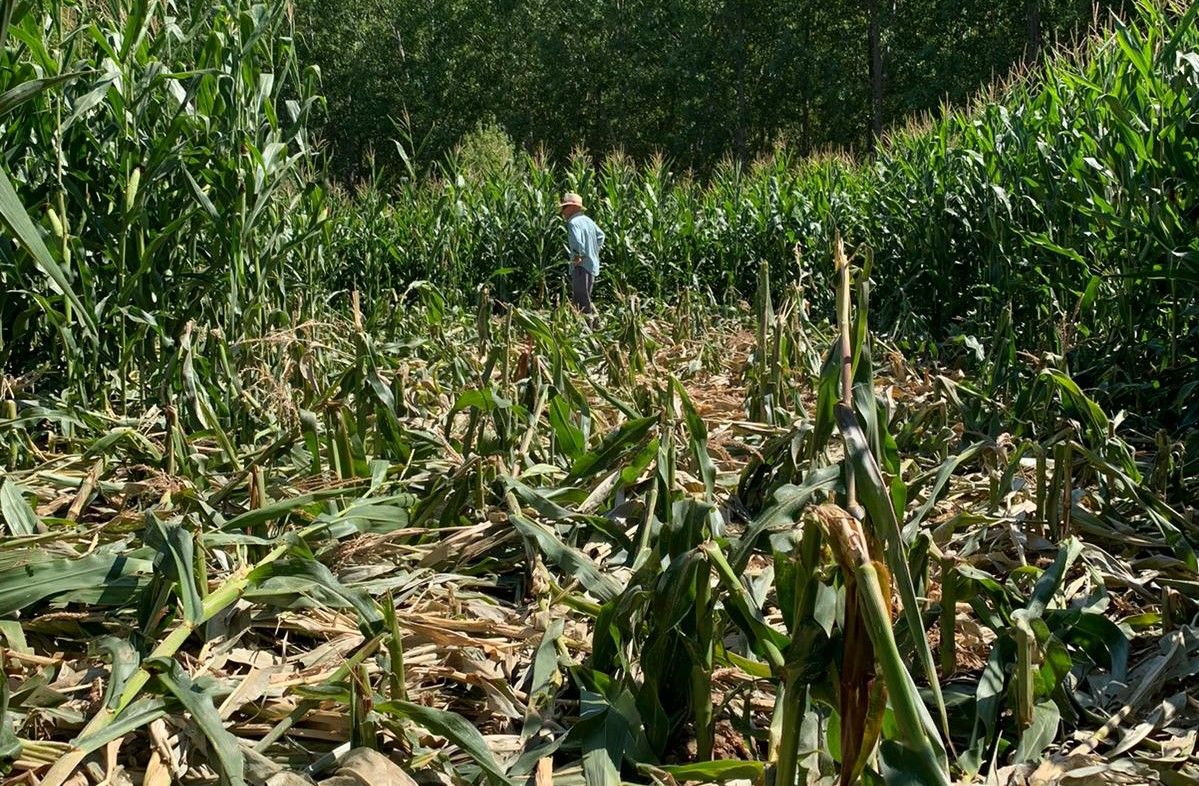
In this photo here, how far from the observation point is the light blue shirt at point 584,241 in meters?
8.51

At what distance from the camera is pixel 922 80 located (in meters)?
30.9

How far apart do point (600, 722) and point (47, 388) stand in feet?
8.43

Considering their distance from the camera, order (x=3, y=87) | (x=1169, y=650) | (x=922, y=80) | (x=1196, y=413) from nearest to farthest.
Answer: (x=1169, y=650) < (x=3, y=87) < (x=1196, y=413) < (x=922, y=80)

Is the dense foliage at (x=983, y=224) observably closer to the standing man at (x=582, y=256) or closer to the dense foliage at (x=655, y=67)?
the standing man at (x=582, y=256)

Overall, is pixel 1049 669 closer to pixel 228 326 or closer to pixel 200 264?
pixel 228 326

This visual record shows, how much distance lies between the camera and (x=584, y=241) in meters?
8.55

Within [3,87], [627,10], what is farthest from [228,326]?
[627,10]

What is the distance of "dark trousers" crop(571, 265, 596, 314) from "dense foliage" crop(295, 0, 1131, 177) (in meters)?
23.3

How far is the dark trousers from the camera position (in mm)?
8555

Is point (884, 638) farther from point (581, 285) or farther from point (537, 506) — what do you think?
point (581, 285)

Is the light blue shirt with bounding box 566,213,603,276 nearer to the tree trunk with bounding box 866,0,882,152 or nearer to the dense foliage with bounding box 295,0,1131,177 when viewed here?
the dense foliage with bounding box 295,0,1131,177

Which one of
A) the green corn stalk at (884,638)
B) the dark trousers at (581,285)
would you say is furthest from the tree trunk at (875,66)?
the green corn stalk at (884,638)

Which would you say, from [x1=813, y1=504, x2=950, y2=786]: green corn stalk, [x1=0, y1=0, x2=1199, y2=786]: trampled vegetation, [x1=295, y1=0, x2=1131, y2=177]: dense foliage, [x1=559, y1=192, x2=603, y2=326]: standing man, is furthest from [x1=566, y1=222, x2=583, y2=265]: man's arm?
[x1=295, y1=0, x2=1131, y2=177]: dense foliage

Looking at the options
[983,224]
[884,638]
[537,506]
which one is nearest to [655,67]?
[983,224]
